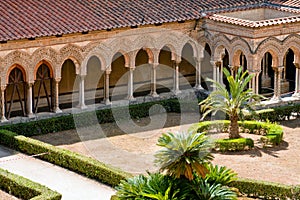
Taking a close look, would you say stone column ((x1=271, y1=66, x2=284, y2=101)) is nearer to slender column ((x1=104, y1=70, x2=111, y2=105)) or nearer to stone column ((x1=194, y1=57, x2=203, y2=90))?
stone column ((x1=194, y1=57, x2=203, y2=90))

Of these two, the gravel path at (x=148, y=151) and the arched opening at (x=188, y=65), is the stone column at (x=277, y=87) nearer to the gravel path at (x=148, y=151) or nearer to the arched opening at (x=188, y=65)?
the gravel path at (x=148, y=151)

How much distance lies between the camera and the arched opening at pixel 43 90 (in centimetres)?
3647

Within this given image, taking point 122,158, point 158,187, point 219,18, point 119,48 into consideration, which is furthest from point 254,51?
point 158,187

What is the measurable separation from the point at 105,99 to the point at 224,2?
7899mm

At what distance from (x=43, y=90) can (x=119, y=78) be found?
13.4ft

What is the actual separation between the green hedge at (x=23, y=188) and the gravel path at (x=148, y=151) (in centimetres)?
389

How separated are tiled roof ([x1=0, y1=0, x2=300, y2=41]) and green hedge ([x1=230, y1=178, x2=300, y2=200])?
11.5m

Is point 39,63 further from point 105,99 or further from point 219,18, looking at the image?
point 219,18

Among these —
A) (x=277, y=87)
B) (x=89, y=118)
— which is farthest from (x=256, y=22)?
(x=89, y=118)

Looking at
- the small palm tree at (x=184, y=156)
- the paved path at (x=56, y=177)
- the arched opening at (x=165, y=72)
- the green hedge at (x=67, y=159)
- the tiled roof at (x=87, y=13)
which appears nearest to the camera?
the small palm tree at (x=184, y=156)

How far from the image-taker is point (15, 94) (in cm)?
3619

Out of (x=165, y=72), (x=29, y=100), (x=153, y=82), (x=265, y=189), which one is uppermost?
(x=165, y=72)

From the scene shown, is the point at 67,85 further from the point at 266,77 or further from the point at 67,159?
the point at 266,77

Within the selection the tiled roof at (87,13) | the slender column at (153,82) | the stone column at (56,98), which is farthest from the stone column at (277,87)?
the stone column at (56,98)
